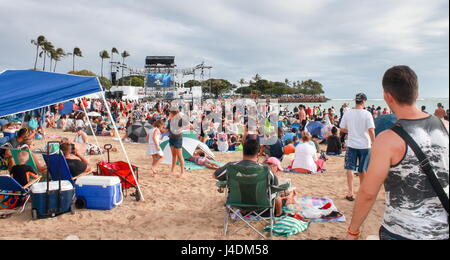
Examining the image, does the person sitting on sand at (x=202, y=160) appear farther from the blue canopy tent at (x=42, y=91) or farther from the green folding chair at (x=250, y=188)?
the green folding chair at (x=250, y=188)

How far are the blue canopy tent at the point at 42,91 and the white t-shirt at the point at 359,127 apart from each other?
3747 millimetres

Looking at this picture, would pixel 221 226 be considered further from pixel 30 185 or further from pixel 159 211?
pixel 30 185

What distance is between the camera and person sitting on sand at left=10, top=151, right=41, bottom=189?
4.50 m

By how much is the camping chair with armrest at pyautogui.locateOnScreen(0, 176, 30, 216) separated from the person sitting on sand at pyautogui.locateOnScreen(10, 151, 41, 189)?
0.14 m

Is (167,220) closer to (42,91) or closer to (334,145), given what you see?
(42,91)

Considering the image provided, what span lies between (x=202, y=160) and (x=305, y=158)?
8.85 ft

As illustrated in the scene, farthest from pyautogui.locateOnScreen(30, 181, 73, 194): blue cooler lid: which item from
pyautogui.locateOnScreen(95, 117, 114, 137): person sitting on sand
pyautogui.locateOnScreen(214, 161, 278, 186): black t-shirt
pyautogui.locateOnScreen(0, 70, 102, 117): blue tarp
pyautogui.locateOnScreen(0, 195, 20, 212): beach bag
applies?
pyautogui.locateOnScreen(95, 117, 114, 137): person sitting on sand

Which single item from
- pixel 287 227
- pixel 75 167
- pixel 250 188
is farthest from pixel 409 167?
pixel 75 167

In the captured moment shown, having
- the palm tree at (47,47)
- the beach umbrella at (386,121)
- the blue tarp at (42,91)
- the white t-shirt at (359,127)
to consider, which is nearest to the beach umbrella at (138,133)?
the blue tarp at (42,91)

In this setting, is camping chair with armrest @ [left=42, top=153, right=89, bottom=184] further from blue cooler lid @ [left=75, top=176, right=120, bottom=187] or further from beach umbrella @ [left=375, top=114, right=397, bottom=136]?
beach umbrella @ [left=375, top=114, right=397, bottom=136]

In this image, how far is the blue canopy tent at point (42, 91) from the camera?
4.39 m

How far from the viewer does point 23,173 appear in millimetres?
4504
